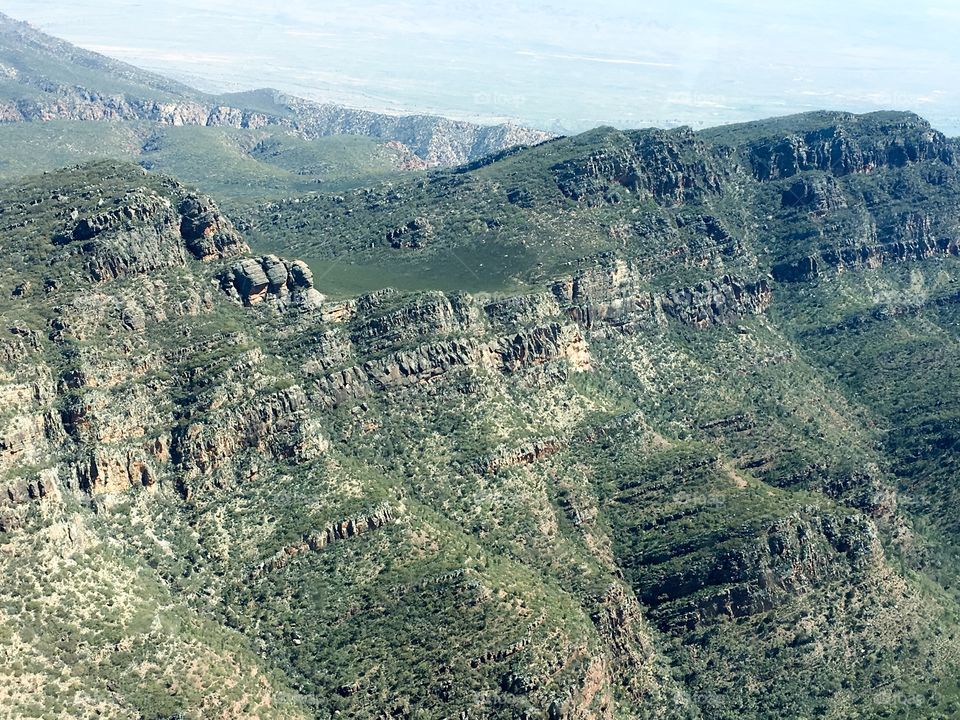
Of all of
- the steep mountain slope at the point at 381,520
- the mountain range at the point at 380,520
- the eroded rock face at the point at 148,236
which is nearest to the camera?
the mountain range at the point at 380,520

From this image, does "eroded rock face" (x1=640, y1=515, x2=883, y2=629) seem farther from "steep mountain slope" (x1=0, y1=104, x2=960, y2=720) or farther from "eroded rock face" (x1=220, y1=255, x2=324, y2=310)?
"eroded rock face" (x1=220, y1=255, x2=324, y2=310)

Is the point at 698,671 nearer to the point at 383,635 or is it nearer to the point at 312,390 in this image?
the point at 383,635

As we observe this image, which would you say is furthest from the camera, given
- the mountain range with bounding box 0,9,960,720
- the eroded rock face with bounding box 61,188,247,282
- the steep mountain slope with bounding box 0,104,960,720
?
the eroded rock face with bounding box 61,188,247,282

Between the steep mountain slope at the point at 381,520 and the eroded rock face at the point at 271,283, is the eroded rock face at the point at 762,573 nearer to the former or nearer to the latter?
the steep mountain slope at the point at 381,520

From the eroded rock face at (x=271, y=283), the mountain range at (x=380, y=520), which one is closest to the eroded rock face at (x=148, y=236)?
the mountain range at (x=380, y=520)

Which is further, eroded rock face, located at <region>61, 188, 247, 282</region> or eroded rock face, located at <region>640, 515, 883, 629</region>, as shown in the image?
eroded rock face, located at <region>61, 188, 247, 282</region>

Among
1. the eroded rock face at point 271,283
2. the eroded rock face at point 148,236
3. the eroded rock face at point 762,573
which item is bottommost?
the eroded rock face at point 762,573

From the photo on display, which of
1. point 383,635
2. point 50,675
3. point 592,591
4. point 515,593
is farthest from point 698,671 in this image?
point 50,675

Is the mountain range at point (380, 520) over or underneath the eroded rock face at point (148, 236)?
underneath

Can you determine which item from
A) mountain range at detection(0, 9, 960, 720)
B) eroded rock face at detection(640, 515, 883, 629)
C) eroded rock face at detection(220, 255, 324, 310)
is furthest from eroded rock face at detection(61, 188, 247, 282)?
eroded rock face at detection(640, 515, 883, 629)
